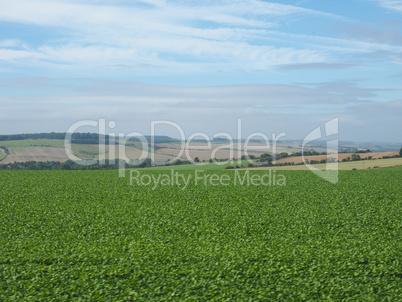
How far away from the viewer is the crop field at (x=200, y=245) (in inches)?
375

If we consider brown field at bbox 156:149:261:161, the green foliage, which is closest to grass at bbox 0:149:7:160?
brown field at bbox 156:149:261:161

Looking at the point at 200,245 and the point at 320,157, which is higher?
the point at 320,157

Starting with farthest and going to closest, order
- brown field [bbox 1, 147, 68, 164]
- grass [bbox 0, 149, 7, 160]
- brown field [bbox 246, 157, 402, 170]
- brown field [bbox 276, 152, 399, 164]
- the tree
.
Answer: grass [bbox 0, 149, 7, 160], brown field [bbox 1, 147, 68, 164], brown field [bbox 276, 152, 399, 164], the tree, brown field [bbox 246, 157, 402, 170]

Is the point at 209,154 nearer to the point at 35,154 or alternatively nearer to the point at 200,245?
the point at 35,154

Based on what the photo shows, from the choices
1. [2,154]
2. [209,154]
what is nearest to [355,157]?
[209,154]

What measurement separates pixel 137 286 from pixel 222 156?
1614 inches

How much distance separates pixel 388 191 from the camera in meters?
24.5

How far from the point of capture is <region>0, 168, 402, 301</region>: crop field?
9.52m

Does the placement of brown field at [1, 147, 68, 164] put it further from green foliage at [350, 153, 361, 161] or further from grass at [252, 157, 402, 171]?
green foliage at [350, 153, 361, 161]

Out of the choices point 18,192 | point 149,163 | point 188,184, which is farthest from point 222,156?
point 18,192

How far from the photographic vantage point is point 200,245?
13031mm

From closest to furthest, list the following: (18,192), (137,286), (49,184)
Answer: (137,286), (18,192), (49,184)

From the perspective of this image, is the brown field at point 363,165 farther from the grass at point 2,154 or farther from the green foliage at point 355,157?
the grass at point 2,154

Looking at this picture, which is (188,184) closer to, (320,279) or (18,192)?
(18,192)
